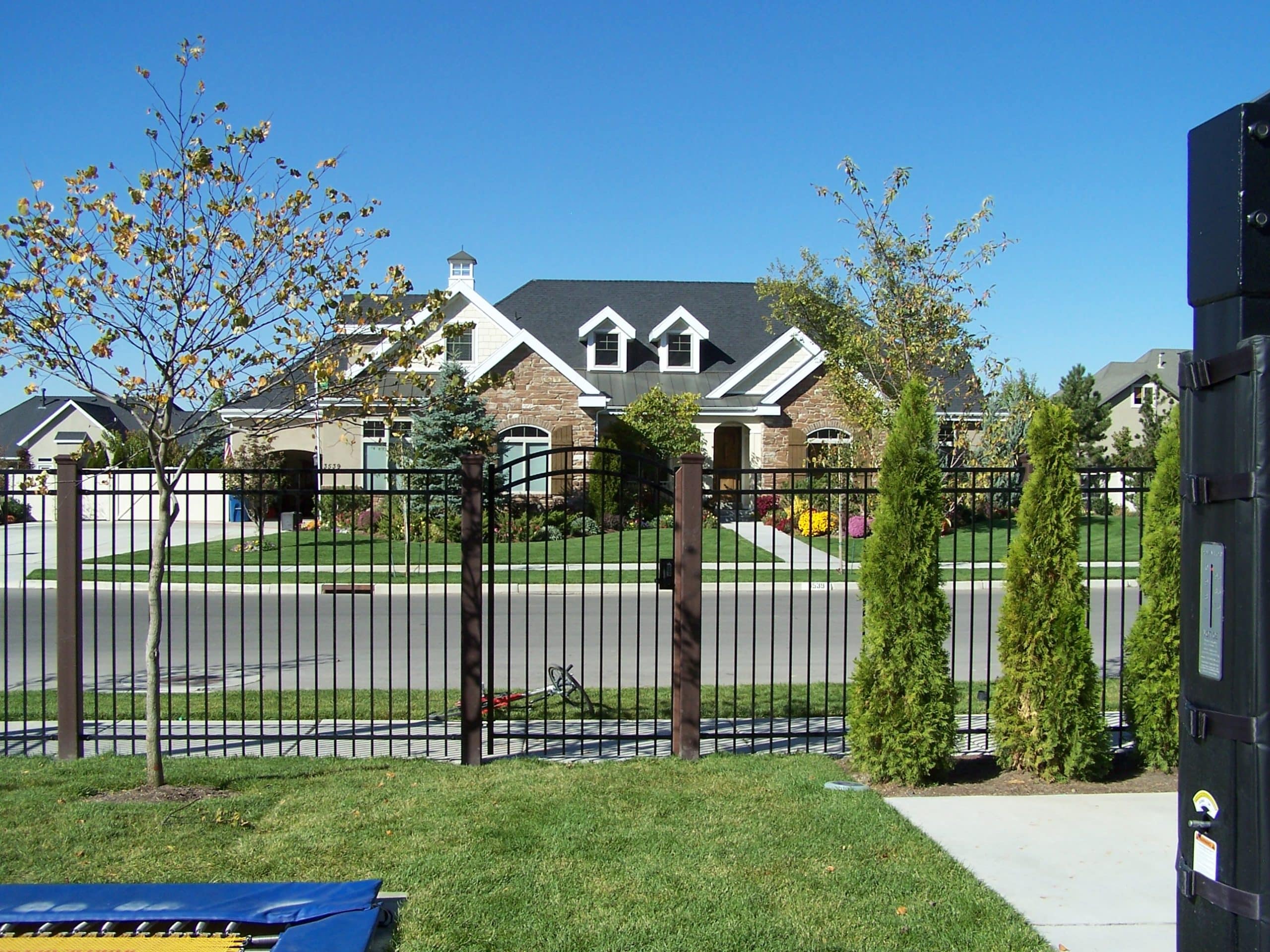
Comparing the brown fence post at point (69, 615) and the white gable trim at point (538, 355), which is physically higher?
the white gable trim at point (538, 355)

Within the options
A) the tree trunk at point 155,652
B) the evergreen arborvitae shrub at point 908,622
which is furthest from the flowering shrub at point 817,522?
the tree trunk at point 155,652

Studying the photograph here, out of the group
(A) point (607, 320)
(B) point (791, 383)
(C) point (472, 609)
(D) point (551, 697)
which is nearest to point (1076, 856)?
(C) point (472, 609)

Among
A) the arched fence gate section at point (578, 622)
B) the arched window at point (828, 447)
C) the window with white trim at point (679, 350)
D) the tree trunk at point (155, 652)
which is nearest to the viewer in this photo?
the tree trunk at point (155, 652)

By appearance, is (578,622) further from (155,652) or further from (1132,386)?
(1132,386)

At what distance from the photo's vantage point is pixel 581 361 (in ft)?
108

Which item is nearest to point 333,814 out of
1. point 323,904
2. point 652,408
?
point 323,904

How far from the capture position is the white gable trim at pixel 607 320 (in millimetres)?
31969

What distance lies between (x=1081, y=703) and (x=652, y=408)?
2202 centimetres

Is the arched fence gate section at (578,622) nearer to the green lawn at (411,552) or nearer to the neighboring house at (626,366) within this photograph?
the green lawn at (411,552)

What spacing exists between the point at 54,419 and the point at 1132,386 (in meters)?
51.7

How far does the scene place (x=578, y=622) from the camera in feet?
49.8

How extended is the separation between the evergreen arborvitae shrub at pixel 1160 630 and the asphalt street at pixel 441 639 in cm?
190

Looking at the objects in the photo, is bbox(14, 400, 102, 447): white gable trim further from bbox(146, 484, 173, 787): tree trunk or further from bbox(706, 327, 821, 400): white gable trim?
bbox(146, 484, 173, 787): tree trunk

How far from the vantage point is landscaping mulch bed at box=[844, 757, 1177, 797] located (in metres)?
7.14
